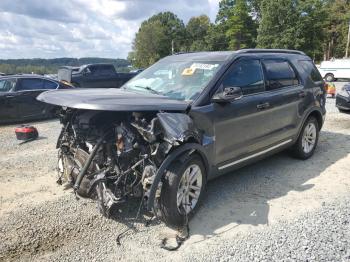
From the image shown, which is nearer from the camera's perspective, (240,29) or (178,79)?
(178,79)

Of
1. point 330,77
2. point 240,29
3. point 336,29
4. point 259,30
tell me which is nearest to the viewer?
point 330,77

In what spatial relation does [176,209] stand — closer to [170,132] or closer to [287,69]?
[170,132]

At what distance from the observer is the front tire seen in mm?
3572

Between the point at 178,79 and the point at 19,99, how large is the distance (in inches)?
285

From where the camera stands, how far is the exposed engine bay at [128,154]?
354 centimetres

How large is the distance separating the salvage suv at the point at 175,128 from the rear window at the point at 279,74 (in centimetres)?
2

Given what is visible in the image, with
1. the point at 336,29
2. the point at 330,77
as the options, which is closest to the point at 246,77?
the point at 330,77

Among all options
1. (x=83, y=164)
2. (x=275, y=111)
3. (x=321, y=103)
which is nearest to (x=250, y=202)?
(x=275, y=111)

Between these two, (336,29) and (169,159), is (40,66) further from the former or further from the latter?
(336,29)

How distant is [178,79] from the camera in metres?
4.57

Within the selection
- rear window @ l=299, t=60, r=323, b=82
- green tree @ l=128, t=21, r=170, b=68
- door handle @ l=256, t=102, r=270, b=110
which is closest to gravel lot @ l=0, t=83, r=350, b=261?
door handle @ l=256, t=102, r=270, b=110

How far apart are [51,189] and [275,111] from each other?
337 centimetres

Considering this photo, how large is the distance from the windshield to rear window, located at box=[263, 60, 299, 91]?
104 cm

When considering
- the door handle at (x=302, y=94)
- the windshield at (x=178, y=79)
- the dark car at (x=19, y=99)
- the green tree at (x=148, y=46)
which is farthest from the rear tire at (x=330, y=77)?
the green tree at (x=148, y=46)
